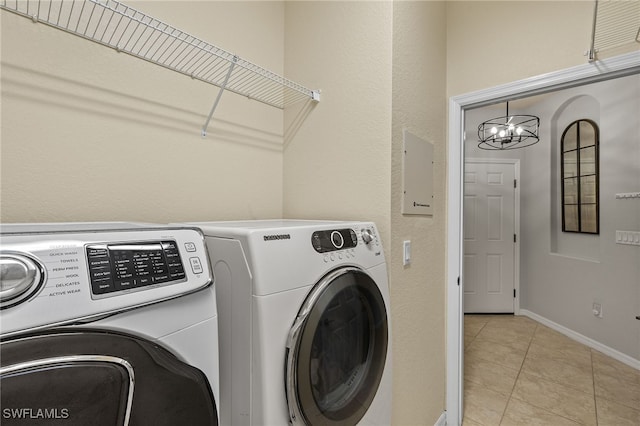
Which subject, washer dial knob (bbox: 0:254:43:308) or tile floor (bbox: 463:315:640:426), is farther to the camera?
tile floor (bbox: 463:315:640:426)

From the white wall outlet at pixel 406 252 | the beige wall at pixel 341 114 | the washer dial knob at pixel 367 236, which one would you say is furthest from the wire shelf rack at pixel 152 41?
the white wall outlet at pixel 406 252

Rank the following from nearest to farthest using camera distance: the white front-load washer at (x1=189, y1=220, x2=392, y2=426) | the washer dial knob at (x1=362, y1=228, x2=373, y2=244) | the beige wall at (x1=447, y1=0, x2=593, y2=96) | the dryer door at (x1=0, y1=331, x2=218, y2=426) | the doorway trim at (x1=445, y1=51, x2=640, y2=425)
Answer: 1. the dryer door at (x1=0, y1=331, x2=218, y2=426)
2. the white front-load washer at (x1=189, y1=220, x2=392, y2=426)
3. the washer dial knob at (x1=362, y1=228, x2=373, y2=244)
4. the beige wall at (x1=447, y1=0, x2=593, y2=96)
5. the doorway trim at (x1=445, y1=51, x2=640, y2=425)

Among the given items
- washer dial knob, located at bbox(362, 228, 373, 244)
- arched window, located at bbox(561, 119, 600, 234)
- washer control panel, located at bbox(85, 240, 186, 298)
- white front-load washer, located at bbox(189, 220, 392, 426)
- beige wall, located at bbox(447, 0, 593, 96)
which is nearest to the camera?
washer control panel, located at bbox(85, 240, 186, 298)

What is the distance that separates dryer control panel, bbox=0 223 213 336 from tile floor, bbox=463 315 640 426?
2158 millimetres

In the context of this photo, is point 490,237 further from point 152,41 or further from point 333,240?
point 152,41

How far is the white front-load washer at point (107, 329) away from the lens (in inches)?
17.3

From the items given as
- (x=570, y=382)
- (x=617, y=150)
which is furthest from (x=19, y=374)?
(x=617, y=150)

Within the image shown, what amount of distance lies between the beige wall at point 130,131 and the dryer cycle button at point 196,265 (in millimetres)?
608

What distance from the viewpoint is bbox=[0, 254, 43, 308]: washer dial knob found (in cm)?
43

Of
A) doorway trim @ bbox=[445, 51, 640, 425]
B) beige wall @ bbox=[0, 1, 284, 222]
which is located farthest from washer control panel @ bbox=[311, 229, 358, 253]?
doorway trim @ bbox=[445, 51, 640, 425]

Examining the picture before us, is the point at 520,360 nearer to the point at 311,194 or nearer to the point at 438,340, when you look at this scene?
the point at 438,340

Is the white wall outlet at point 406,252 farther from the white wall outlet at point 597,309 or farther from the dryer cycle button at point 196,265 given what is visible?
the white wall outlet at point 597,309

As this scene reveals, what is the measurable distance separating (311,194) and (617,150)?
3.20 m

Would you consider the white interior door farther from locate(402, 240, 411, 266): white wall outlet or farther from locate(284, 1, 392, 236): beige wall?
locate(284, 1, 392, 236): beige wall
